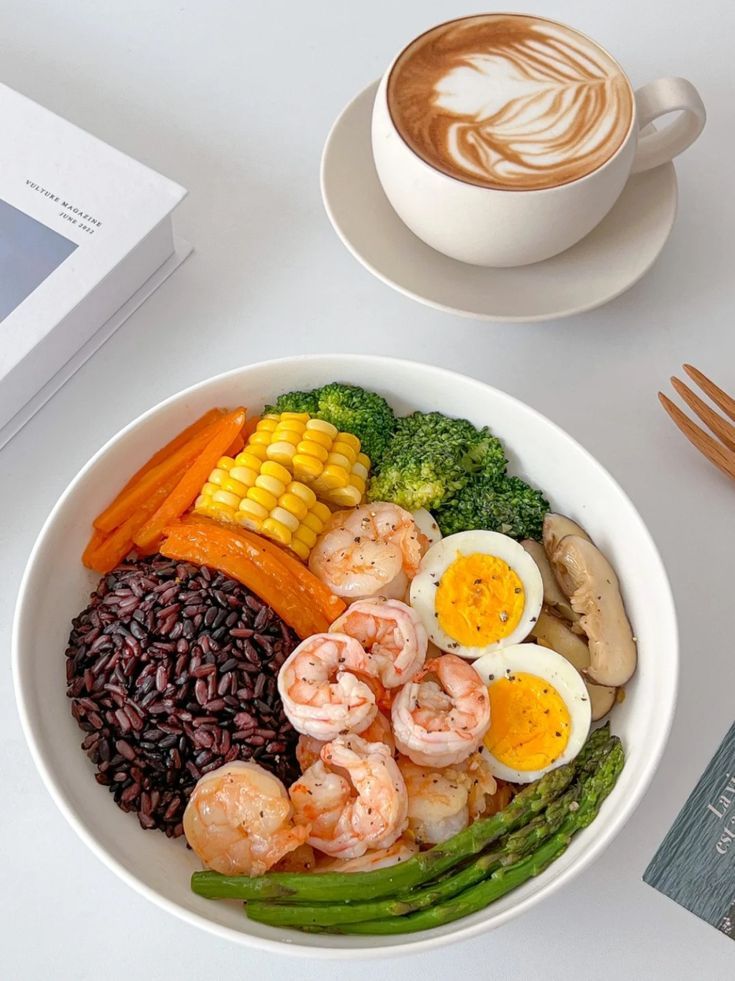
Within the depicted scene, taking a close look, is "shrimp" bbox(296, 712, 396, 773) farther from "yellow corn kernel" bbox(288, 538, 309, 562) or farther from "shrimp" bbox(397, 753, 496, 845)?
"yellow corn kernel" bbox(288, 538, 309, 562)

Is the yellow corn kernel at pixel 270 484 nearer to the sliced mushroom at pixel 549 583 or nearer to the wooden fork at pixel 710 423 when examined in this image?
→ the sliced mushroom at pixel 549 583

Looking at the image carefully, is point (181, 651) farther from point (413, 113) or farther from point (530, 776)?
point (413, 113)

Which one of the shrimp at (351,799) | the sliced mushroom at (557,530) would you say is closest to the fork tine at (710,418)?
the sliced mushroom at (557,530)

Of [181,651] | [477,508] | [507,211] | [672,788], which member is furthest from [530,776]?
[507,211]

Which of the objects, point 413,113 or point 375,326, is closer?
point 413,113

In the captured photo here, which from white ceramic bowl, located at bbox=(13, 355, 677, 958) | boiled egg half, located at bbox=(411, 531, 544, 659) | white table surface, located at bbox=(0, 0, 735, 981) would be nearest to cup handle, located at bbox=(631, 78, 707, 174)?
white table surface, located at bbox=(0, 0, 735, 981)

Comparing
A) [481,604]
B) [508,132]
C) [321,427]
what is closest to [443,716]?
[481,604]
